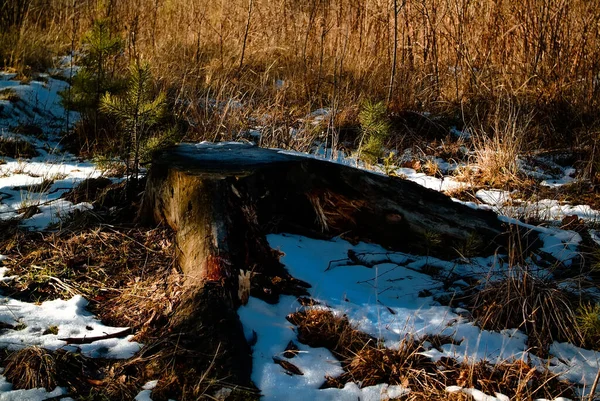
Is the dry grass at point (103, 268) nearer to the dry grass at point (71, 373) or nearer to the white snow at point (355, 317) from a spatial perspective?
the dry grass at point (71, 373)

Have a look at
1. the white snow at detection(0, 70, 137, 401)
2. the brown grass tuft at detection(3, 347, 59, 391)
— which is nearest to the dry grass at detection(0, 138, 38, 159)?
the white snow at detection(0, 70, 137, 401)

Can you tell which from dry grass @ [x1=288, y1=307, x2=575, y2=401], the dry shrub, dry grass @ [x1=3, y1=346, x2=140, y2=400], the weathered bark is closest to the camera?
dry grass @ [x1=3, y1=346, x2=140, y2=400]

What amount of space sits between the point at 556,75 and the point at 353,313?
396cm

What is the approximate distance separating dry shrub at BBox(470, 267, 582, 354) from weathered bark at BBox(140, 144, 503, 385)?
1.52ft

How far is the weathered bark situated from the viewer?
2229 mm

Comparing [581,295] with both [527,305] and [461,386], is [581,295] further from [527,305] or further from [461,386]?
[461,386]

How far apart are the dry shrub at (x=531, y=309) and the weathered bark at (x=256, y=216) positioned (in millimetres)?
463

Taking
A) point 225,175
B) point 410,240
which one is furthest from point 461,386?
point 225,175

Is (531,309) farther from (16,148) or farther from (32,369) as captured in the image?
(16,148)

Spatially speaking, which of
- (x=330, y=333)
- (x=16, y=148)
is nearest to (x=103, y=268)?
(x=330, y=333)

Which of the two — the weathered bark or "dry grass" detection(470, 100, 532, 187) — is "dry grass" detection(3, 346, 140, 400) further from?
"dry grass" detection(470, 100, 532, 187)

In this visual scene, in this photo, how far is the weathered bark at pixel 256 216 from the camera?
2.23 metres

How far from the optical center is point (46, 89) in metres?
5.60

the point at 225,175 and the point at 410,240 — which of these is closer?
the point at 225,175
